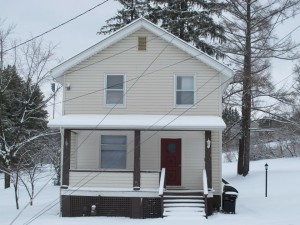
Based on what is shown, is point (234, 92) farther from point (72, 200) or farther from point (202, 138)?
point (72, 200)

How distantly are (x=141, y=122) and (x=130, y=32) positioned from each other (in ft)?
12.7

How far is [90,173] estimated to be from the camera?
17.6 meters

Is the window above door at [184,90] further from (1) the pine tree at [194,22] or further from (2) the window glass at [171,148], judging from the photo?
(1) the pine tree at [194,22]

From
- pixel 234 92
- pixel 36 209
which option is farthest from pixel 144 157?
pixel 234 92

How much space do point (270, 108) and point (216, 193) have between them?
35.4ft

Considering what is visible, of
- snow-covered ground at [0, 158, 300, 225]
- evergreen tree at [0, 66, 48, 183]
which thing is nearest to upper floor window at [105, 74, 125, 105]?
snow-covered ground at [0, 158, 300, 225]

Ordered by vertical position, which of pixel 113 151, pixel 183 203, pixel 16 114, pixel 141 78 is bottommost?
pixel 183 203

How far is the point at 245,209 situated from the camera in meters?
18.3

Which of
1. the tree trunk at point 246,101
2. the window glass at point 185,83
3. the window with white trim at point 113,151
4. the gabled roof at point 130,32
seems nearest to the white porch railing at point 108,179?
the window with white trim at point 113,151

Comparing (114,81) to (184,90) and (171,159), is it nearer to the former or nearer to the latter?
(184,90)

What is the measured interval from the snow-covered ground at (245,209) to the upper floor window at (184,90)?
4.63m

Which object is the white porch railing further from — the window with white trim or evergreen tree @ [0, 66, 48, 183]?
evergreen tree @ [0, 66, 48, 183]

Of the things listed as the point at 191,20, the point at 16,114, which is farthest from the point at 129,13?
the point at 16,114

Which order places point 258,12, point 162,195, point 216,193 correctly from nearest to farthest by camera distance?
point 162,195 < point 216,193 < point 258,12
